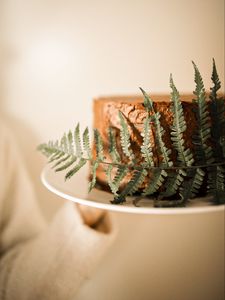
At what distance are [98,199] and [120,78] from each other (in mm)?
451

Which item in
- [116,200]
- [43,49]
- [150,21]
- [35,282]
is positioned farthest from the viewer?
[43,49]

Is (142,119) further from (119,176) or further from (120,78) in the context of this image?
(120,78)

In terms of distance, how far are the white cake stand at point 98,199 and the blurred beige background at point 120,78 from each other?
9.5 inches

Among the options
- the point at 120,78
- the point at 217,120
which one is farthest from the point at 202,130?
the point at 120,78

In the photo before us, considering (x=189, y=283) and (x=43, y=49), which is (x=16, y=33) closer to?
(x=43, y=49)

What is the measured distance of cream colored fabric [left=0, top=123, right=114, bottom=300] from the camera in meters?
0.57

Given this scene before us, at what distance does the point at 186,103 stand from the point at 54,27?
0.52 metres

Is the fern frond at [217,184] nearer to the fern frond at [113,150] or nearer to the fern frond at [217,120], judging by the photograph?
the fern frond at [217,120]

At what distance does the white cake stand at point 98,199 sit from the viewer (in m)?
0.34

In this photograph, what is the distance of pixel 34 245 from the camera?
68cm

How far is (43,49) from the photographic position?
0.81 m

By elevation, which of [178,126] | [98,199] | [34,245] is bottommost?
[34,245]

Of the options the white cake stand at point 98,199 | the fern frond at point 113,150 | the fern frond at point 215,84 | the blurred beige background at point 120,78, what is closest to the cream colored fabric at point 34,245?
the blurred beige background at point 120,78

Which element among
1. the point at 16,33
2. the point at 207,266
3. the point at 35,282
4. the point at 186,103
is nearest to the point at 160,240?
the point at 207,266
